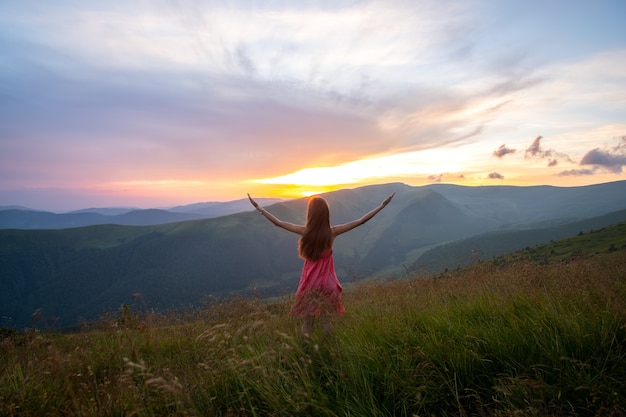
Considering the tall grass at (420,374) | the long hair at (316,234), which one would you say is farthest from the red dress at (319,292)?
the tall grass at (420,374)

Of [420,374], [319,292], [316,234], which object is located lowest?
[420,374]

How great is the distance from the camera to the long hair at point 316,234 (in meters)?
5.61

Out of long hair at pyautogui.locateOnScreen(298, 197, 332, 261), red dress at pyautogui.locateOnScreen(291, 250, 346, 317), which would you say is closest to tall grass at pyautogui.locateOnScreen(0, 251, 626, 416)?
red dress at pyautogui.locateOnScreen(291, 250, 346, 317)

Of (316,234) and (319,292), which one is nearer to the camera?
(319,292)

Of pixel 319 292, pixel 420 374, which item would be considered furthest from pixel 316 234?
pixel 420 374

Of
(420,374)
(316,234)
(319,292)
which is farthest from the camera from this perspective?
(316,234)

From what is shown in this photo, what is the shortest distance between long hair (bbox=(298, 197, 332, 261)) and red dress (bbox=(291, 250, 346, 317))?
5.9 inches

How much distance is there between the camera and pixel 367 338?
3.62 metres

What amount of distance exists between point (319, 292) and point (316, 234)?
3.37 feet

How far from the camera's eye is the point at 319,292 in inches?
202

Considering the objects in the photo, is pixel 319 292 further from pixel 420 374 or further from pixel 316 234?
pixel 420 374

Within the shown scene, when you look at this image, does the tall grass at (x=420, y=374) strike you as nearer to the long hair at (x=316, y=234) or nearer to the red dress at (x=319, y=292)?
the red dress at (x=319, y=292)

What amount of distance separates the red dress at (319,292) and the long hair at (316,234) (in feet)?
0.49

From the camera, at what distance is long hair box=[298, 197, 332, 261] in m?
5.61
